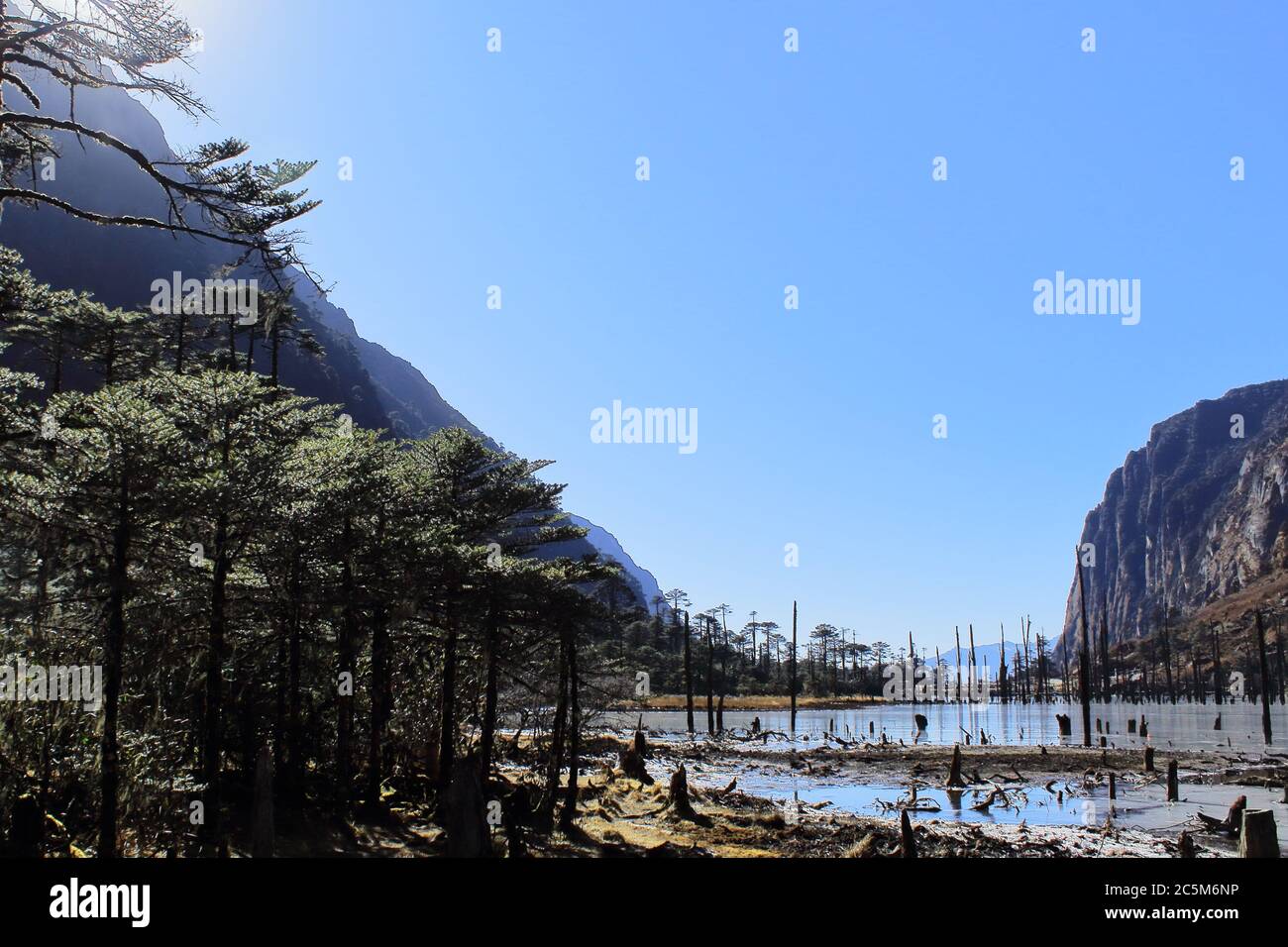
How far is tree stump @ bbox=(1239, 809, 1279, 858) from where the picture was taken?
8.51 meters

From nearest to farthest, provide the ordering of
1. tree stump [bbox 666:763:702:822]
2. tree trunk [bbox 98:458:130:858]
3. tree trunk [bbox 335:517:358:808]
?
tree trunk [bbox 98:458:130:858] → tree trunk [bbox 335:517:358:808] → tree stump [bbox 666:763:702:822]

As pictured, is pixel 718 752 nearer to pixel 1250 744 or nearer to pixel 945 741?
pixel 945 741

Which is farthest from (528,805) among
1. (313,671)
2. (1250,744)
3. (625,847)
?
(1250,744)

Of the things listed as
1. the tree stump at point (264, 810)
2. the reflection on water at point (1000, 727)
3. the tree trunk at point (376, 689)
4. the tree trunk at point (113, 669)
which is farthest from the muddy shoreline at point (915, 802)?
the reflection on water at point (1000, 727)

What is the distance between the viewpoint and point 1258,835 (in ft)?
28.1

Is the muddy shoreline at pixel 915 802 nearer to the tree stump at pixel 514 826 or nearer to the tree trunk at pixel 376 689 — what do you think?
the tree stump at pixel 514 826

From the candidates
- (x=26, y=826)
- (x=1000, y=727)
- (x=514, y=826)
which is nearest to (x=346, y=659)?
(x=514, y=826)

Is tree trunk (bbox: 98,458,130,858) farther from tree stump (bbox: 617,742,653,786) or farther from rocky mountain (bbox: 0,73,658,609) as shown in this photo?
rocky mountain (bbox: 0,73,658,609)

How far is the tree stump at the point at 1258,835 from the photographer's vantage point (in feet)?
27.9

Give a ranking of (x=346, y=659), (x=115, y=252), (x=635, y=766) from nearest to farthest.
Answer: (x=346, y=659) < (x=635, y=766) < (x=115, y=252)

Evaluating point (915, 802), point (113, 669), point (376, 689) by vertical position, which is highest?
point (113, 669)

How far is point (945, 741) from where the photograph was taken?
199 feet

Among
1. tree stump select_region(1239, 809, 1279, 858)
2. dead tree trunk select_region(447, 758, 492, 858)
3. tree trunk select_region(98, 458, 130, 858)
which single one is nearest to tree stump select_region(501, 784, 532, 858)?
dead tree trunk select_region(447, 758, 492, 858)

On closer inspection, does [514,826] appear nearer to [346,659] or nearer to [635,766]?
[346,659]
